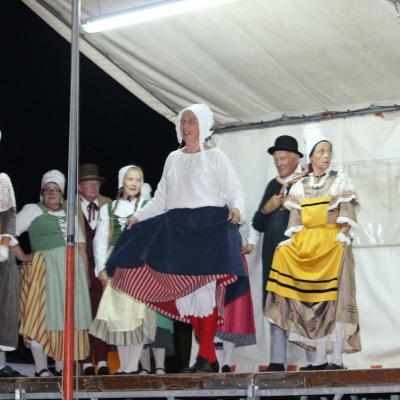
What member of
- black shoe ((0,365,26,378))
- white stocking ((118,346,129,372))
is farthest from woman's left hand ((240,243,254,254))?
black shoe ((0,365,26,378))

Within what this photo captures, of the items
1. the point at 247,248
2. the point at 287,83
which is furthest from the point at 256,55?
the point at 247,248

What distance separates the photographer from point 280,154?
7.30 m

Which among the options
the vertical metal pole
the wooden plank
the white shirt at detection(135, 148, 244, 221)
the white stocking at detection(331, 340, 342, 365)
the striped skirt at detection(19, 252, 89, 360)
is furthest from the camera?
the striped skirt at detection(19, 252, 89, 360)

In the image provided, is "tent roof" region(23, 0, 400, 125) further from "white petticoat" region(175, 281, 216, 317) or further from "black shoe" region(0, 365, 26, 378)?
A: "black shoe" region(0, 365, 26, 378)

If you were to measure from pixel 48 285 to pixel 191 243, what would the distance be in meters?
1.33

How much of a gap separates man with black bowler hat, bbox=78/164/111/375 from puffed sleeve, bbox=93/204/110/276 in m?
0.20

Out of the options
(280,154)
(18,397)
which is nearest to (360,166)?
(280,154)

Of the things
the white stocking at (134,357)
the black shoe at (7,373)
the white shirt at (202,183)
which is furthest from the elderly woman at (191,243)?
the black shoe at (7,373)

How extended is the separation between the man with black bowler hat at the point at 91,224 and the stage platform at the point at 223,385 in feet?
2.83

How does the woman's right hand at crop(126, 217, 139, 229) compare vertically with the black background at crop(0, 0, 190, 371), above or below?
below

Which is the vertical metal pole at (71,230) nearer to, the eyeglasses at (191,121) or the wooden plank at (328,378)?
the wooden plank at (328,378)

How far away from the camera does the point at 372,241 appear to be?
25.3 ft

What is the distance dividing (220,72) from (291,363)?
2.33 metres

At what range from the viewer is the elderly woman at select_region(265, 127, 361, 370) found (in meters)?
6.32
